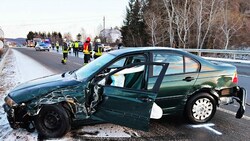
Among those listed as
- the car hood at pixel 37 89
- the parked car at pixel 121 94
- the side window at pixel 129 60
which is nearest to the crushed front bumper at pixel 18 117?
the parked car at pixel 121 94

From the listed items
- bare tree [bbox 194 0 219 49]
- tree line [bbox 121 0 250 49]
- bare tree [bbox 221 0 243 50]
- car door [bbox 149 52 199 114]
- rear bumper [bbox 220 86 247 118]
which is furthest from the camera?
tree line [bbox 121 0 250 49]

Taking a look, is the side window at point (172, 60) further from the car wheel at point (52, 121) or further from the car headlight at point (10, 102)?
the car headlight at point (10, 102)

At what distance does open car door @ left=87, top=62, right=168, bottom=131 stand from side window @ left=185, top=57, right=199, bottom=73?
3.53 feet

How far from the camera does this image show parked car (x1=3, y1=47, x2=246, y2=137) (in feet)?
13.5

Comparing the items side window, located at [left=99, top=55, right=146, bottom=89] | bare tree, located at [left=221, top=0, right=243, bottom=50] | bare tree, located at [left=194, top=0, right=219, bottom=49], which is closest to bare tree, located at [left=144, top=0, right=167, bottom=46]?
bare tree, located at [left=194, top=0, right=219, bottom=49]

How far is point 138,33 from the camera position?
5475 cm

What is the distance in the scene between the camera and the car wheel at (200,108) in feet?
16.3

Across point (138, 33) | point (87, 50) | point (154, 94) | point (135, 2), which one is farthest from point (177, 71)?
point (135, 2)

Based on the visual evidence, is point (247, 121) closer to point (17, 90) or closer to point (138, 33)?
point (17, 90)

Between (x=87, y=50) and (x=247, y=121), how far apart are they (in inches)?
396

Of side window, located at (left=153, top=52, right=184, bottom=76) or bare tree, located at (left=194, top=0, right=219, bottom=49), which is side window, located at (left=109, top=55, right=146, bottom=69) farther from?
bare tree, located at (left=194, top=0, right=219, bottom=49)

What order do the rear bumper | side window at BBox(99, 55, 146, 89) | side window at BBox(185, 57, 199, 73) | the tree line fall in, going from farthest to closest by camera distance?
1. the tree line
2. the rear bumper
3. side window at BBox(185, 57, 199, 73)
4. side window at BBox(99, 55, 146, 89)

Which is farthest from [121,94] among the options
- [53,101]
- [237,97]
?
[237,97]

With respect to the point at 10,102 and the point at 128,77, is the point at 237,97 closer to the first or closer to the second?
the point at 128,77
